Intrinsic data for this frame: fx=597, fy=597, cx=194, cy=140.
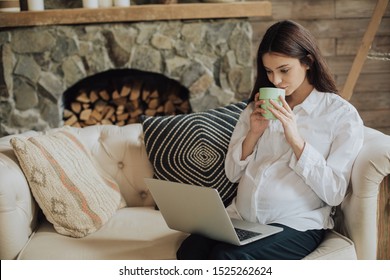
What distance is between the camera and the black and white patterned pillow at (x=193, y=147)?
221cm

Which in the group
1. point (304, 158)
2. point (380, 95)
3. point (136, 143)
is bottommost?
point (380, 95)

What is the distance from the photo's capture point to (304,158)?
181cm

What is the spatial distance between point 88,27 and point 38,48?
32cm

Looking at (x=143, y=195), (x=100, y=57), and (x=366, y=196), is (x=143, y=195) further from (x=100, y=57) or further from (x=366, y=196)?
(x=100, y=57)

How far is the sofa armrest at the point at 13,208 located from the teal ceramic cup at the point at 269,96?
83 centimetres

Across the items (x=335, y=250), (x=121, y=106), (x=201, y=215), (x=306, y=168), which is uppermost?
(x=306, y=168)

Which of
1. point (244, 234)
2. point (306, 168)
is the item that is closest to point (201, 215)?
point (244, 234)

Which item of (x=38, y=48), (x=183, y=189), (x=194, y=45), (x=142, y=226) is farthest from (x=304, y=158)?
(x=38, y=48)

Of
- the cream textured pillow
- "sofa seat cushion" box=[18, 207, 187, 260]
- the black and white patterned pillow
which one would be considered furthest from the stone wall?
"sofa seat cushion" box=[18, 207, 187, 260]

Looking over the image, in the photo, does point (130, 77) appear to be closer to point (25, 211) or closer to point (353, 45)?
point (353, 45)

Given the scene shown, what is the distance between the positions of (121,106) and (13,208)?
189 cm

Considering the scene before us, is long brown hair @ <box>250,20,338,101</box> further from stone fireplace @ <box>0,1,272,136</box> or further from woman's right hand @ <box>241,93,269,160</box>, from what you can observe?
stone fireplace @ <box>0,1,272,136</box>

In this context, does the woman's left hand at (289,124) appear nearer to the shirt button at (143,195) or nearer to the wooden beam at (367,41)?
the shirt button at (143,195)

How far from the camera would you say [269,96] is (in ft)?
5.98
